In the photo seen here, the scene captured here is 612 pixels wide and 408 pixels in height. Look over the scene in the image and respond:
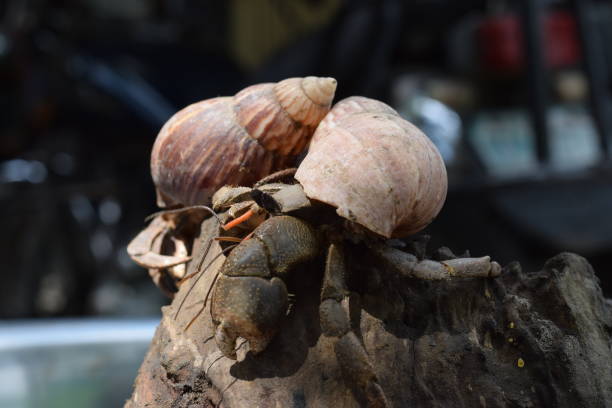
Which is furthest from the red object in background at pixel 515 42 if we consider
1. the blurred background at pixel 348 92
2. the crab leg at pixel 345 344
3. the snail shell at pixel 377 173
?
the crab leg at pixel 345 344

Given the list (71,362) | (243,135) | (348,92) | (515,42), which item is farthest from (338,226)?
(515,42)

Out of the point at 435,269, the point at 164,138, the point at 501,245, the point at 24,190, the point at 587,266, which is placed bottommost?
the point at 501,245

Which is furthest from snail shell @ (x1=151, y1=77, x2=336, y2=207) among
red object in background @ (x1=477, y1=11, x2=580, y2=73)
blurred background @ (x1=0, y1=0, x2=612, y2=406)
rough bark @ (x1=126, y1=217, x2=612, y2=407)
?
red object in background @ (x1=477, y1=11, x2=580, y2=73)

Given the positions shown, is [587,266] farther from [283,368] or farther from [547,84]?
[547,84]

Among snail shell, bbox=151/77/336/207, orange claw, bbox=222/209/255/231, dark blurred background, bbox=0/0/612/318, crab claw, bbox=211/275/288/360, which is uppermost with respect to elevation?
snail shell, bbox=151/77/336/207

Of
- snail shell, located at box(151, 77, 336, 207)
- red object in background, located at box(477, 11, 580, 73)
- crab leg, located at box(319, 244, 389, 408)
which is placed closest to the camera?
crab leg, located at box(319, 244, 389, 408)

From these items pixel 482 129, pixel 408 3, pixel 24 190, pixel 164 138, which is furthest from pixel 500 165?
pixel 24 190

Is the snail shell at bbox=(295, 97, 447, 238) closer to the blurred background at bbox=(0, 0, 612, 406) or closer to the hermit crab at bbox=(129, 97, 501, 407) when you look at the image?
the hermit crab at bbox=(129, 97, 501, 407)
